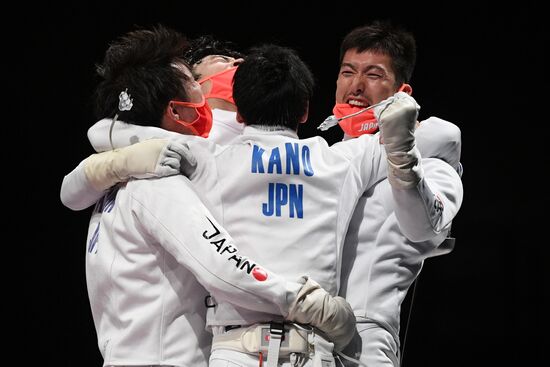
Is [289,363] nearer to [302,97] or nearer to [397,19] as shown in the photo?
[302,97]

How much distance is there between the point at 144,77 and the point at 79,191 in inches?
13.5

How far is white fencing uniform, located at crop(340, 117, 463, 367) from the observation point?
226cm

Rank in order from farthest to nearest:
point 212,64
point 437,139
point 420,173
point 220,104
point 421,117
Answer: point 421,117
point 212,64
point 220,104
point 437,139
point 420,173

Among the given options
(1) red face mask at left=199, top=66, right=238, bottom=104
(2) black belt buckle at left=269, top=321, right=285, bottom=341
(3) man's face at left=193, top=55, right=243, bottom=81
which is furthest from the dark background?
(2) black belt buckle at left=269, top=321, right=285, bottom=341

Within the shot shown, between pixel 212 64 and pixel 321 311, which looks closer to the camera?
pixel 321 311

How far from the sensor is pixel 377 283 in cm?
231

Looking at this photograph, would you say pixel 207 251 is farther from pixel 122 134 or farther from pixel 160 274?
pixel 122 134

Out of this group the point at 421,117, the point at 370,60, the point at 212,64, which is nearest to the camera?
the point at 370,60

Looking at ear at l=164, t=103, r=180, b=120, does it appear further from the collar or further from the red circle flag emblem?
the red circle flag emblem

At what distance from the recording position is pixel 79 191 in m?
2.29

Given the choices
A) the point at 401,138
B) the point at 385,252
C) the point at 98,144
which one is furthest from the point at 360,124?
the point at 98,144

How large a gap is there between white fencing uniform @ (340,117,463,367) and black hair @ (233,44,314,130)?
1.15 feet

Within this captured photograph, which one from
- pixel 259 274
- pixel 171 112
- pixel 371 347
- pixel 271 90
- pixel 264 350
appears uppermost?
pixel 271 90

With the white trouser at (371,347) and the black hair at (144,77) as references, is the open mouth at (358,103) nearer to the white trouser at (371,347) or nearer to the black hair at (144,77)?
the black hair at (144,77)
